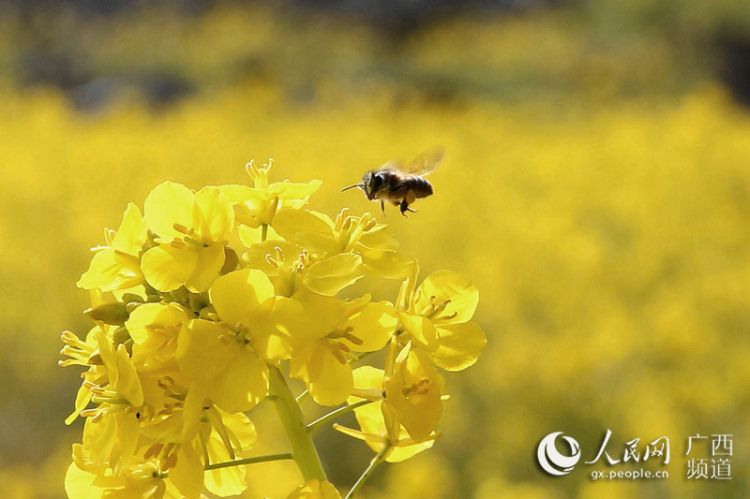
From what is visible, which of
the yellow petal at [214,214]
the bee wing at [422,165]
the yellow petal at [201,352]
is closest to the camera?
the yellow petal at [201,352]

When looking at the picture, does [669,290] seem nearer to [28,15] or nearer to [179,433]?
[179,433]

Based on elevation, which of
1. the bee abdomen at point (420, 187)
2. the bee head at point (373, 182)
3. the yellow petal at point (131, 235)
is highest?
the bee abdomen at point (420, 187)

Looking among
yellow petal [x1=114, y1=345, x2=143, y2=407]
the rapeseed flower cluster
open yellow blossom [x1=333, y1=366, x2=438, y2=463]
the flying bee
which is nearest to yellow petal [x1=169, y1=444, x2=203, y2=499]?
the rapeseed flower cluster

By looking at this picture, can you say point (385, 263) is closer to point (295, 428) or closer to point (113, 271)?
point (295, 428)

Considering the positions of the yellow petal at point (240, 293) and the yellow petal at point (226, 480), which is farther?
the yellow petal at point (226, 480)

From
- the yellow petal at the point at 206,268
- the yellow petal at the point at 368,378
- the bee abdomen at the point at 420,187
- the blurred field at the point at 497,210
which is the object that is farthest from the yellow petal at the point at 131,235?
the blurred field at the point at 497,210

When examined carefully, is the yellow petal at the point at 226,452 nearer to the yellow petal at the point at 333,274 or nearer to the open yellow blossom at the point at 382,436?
the open yellow blossom at the point at 382,436

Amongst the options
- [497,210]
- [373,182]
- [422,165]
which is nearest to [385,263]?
[373,182]
